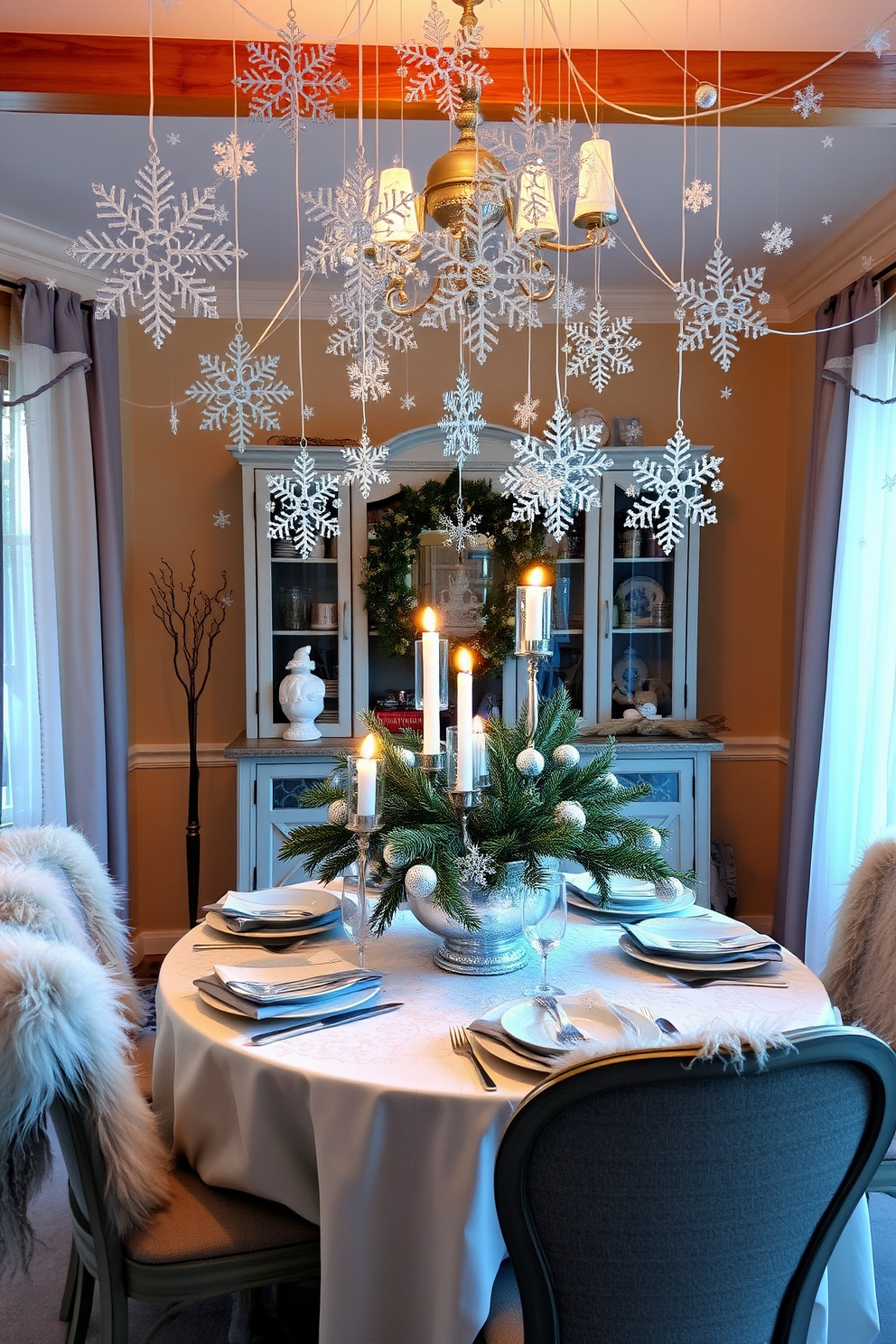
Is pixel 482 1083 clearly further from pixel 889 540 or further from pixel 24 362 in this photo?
pixel 24 362

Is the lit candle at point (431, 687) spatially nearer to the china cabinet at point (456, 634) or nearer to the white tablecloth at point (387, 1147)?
the white tablecloth at point (387, 1147)

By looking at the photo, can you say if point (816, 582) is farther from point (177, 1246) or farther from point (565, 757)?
point (177, 1246)

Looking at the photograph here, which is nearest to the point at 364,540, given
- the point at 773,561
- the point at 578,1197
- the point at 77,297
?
the point at 77,297

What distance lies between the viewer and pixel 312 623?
139 inches

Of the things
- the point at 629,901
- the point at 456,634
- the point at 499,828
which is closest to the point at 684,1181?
the point at 499,828

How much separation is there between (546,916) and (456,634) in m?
2.11

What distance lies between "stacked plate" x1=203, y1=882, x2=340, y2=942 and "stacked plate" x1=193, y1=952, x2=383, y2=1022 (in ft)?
0.56

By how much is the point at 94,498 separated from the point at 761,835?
9.17 feet

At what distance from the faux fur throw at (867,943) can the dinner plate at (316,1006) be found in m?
0.92

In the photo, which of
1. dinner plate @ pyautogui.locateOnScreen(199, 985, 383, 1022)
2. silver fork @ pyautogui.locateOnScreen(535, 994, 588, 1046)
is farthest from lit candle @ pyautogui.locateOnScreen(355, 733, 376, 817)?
silver fork @ pyautogui.locateOnScreen(535, 994, 588, 1046)

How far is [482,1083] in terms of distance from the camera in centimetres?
123

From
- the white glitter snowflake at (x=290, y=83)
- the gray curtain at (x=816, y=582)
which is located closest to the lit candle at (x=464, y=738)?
the white glitter snowflake at (x=290, y=83)

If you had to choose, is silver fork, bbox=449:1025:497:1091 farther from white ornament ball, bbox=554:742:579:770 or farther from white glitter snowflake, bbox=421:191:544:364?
white glitter snowflake, bbox=421:191:544:364

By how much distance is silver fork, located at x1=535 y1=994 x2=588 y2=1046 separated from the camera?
132 cm
